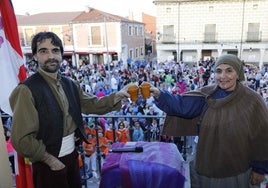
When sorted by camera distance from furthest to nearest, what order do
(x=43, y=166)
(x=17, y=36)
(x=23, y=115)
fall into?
(x=17, y=36) → (x=43, y=166) → (x=23, y=115)

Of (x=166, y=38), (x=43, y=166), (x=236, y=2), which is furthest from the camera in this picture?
(x=166, y=38)

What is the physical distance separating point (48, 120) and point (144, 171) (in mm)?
749

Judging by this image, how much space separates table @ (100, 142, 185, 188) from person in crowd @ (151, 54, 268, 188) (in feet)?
0.89

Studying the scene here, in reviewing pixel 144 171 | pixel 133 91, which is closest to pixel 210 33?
pixel 133 91

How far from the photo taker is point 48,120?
1808 millimetres

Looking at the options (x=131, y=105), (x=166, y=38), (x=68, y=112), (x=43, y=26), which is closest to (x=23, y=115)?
(x=68, y=112)

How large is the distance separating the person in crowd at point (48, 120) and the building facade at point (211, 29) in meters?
25.7

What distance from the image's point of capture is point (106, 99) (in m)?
2.31

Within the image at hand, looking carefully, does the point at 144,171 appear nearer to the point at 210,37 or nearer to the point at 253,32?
the point at 210,37

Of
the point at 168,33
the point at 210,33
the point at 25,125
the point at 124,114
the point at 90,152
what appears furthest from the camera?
the point at 168,33

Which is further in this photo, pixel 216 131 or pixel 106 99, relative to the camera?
pixel 106 99

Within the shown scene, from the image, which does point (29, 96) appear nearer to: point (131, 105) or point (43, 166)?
point (43, 166)

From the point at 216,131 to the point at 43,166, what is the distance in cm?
128

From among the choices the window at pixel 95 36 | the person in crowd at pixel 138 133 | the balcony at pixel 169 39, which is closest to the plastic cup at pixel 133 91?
the person in crowd at pixel 138 133
